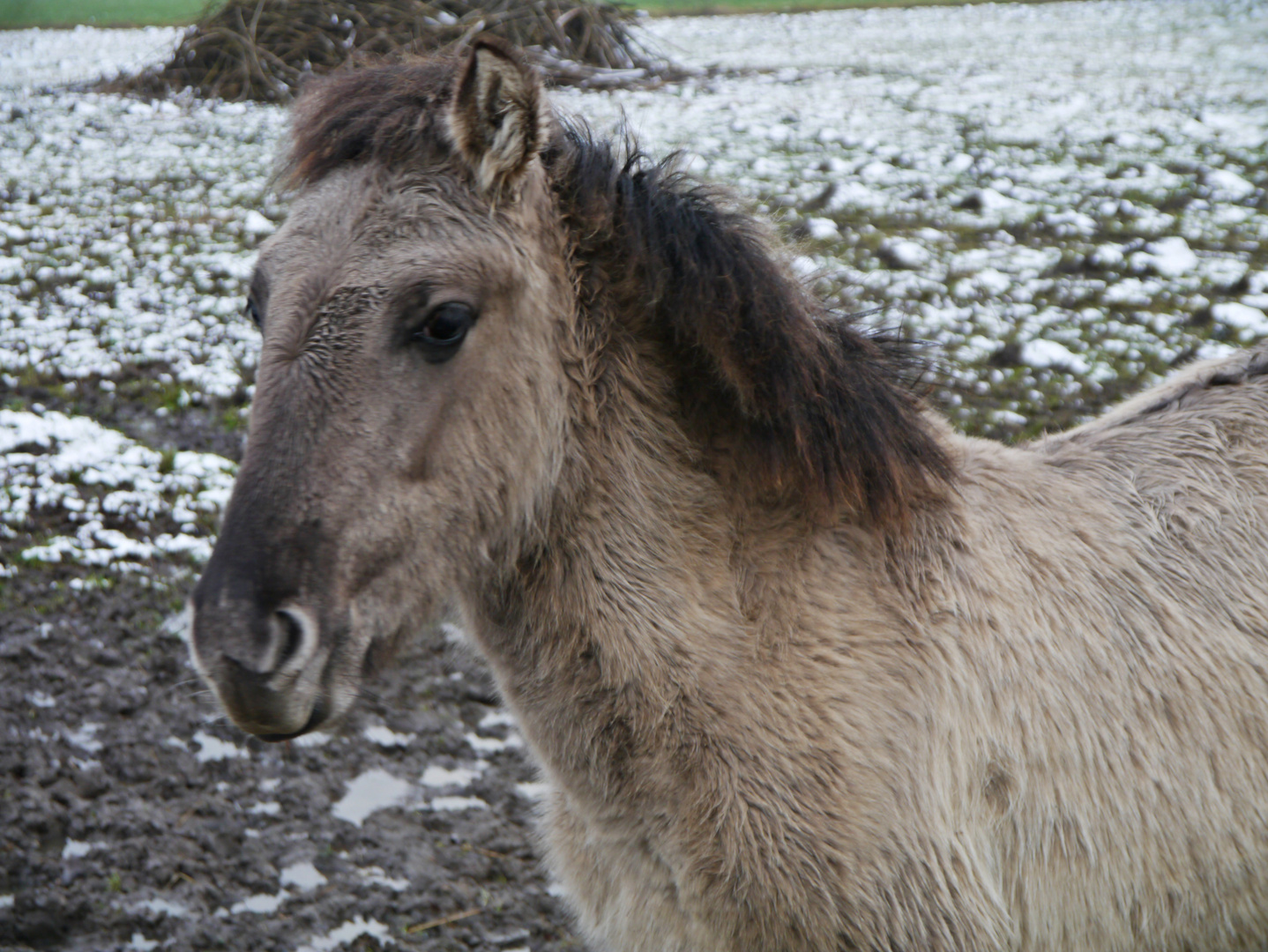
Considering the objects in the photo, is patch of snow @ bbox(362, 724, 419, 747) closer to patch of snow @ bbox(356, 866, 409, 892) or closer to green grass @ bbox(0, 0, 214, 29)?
patch of snow @ bbox(356, 866, 409, 892)

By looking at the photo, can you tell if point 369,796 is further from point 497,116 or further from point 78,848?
point 497,116

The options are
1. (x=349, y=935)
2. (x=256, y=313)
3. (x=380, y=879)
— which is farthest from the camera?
(x=380, y=879)

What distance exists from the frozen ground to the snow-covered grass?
0.10 feet

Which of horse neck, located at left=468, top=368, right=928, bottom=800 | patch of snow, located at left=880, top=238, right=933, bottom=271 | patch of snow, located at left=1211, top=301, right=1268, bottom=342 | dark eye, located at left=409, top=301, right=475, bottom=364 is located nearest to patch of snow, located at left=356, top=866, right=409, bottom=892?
horse neck, located at left=468, top=368, right=928, bottom=800

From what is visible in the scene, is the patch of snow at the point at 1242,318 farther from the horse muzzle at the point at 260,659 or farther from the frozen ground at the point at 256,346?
the horse muzzle at the point at 260,659

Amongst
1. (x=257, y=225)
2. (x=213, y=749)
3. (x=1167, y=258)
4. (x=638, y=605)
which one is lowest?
(x=213, y=749)

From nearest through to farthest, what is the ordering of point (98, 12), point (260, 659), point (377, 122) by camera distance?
point (260, 659), point (377, 122), point (98, 12)

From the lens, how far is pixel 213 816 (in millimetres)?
3486

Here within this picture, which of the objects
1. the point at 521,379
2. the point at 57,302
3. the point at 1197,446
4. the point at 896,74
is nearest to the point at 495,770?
the point at 521,379

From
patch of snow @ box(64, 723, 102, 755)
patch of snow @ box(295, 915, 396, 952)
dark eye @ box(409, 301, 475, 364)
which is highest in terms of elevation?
dark eye @ box(409, 301, 475, 364)

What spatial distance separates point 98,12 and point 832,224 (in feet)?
29.6

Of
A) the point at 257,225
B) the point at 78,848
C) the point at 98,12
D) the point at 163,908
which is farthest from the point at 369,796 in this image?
the point at 98,12

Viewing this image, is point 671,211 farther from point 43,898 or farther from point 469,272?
point 43,898

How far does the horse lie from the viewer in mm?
1949
